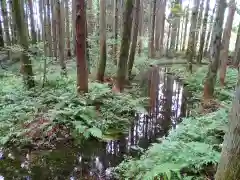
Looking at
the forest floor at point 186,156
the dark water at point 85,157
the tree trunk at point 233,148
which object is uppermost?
the tree trunk at point 233,148

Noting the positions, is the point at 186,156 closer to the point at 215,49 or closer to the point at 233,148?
the point at 233,148

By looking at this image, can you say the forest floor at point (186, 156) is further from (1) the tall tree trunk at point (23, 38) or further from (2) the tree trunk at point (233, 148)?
(1) the tall tree trunk at point (23, 38)

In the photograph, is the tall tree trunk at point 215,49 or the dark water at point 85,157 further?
the tall tree trunk at point 215,49

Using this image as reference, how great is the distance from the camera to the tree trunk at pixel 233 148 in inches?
115

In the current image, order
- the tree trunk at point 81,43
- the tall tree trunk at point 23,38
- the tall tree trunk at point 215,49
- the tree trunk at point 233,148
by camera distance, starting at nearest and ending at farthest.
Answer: the tree trunk at point 233,148, the tree trunk at point 81,43, the tall tree trunk at point 23,38, the tall tree trunk at point 215,49

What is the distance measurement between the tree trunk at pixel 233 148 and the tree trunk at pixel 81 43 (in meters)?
6.56

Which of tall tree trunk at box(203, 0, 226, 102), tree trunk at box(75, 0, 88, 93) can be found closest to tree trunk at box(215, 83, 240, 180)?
tree trunk at box(75, 0, 88, 93)

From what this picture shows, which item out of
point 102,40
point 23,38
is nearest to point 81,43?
Answer: point 23,38

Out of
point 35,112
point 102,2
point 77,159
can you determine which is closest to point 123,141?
point 77,159

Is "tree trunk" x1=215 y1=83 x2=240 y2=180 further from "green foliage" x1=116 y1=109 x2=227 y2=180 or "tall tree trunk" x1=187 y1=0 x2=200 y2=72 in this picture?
"tall tree trunk" x1=187 y1=0 x2=200 y2=72

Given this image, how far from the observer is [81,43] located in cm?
870

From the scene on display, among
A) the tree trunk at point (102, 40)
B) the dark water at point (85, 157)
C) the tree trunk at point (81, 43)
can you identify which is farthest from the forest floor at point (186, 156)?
the tree trunk at point (102, 40)

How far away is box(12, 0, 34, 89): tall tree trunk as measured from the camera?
9.21 metres

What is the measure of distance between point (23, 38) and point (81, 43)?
100 inches
